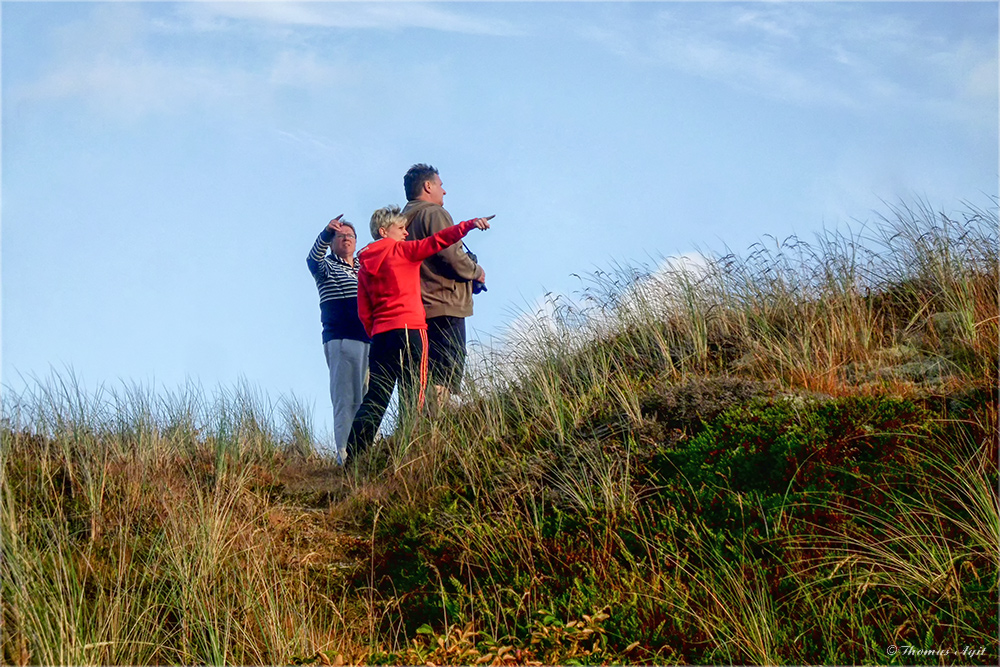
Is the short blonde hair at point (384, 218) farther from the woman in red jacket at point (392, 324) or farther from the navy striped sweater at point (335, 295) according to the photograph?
the navy striped sweater at point (335, 295)

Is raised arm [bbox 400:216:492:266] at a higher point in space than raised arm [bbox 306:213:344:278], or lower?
lower

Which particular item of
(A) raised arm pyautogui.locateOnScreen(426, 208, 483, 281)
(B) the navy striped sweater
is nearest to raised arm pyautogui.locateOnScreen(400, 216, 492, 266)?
(A) raised arm pyautogui.locateOnScreen(426, 208, 483, 281)

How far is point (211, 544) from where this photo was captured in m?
5.95

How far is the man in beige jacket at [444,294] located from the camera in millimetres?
8359

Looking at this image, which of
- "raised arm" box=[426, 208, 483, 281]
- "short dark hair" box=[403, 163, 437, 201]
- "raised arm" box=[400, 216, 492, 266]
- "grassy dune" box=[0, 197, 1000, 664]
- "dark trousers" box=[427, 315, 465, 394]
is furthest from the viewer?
"short dark hair" box=[403, 163, 437, 201]

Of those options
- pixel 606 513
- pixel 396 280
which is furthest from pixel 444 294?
pixel 606 513

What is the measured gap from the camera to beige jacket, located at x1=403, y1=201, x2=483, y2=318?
8438 millimetres

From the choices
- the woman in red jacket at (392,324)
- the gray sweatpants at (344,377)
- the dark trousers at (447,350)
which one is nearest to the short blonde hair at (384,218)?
the woman in red jacket at (392,324)

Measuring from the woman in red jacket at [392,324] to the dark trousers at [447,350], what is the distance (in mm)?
332

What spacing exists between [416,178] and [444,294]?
1223mm

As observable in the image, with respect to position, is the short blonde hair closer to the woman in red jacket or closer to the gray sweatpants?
the woman in red jacket

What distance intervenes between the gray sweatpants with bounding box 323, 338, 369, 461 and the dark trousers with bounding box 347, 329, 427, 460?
1285mm

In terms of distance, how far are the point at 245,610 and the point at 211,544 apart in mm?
569

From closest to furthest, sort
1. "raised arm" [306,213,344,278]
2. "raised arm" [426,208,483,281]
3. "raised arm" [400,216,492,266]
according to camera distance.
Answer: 1. "raised arm" [400,216,492,266]
2. "raised arm" [426,208,483,281]
3. "raised arm" [306,213,344,278]
